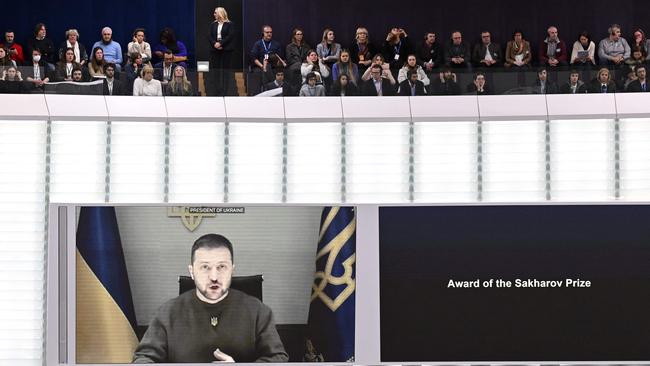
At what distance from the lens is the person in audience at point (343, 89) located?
29188 mm

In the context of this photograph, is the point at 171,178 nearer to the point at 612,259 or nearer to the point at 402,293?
the point at 402,293

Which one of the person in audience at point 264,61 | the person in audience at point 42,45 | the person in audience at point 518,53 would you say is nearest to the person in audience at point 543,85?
the person in audience at point 518,53

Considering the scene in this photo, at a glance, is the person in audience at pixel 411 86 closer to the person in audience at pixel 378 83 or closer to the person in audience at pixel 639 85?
the person in audience at pixel 378 83

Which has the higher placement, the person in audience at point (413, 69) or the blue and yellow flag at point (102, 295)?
the person in audience at point (413, 69)

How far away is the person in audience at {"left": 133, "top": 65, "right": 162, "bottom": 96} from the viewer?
95.3 ft

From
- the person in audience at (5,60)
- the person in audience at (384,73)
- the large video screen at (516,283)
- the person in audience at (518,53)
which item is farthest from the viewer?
the person in audience at (518,53)

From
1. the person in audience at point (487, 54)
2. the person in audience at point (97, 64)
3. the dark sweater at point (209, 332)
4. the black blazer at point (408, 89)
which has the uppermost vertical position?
the person in audience at point (487, 54)

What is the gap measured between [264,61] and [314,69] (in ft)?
5.97

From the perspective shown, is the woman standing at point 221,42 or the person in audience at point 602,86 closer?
the person in audience at point 602,86

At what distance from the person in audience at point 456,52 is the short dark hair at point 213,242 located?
242 inches

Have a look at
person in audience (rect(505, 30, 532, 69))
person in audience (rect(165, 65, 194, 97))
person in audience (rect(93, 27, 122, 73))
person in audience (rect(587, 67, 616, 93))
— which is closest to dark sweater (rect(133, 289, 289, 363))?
person in audience (rect(165, 65, 194, 97))

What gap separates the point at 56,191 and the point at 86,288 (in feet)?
7.36

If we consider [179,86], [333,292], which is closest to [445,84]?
[333,292]

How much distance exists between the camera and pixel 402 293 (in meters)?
A: 27.6
